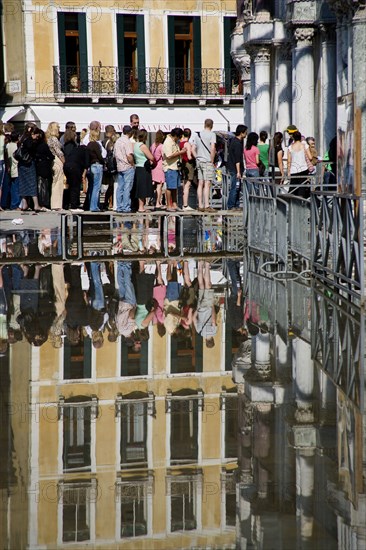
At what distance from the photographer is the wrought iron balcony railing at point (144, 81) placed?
47750 mm

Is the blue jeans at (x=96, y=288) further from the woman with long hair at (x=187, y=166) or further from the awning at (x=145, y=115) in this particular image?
the awning at (x=145, y=115)

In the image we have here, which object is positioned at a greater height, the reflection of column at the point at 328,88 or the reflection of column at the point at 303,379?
the reflection of column at the point at 328,88

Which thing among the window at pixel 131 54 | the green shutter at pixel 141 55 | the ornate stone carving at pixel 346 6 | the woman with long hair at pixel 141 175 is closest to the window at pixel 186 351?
the ornate stone carving at pixel 346 6

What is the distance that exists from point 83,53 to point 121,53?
54.1 inches

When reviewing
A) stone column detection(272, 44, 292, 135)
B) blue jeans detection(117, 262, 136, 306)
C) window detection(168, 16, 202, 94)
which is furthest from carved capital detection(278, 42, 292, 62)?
window detection(168, 16, 202, 94)

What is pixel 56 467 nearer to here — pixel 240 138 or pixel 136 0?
pixel 240 138

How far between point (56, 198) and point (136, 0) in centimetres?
2552

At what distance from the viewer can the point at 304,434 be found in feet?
25.3

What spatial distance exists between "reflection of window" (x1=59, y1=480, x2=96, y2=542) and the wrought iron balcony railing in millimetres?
41645

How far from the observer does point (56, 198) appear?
→ 23984mm

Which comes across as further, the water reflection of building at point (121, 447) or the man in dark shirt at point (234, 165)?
the man in dark shirt at point (234, 165)

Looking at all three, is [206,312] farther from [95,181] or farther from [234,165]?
[234,165]

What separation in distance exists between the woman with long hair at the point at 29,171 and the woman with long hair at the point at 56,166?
13.3 inches

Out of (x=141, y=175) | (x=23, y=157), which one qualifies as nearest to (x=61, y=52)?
(x=141, y=175)
